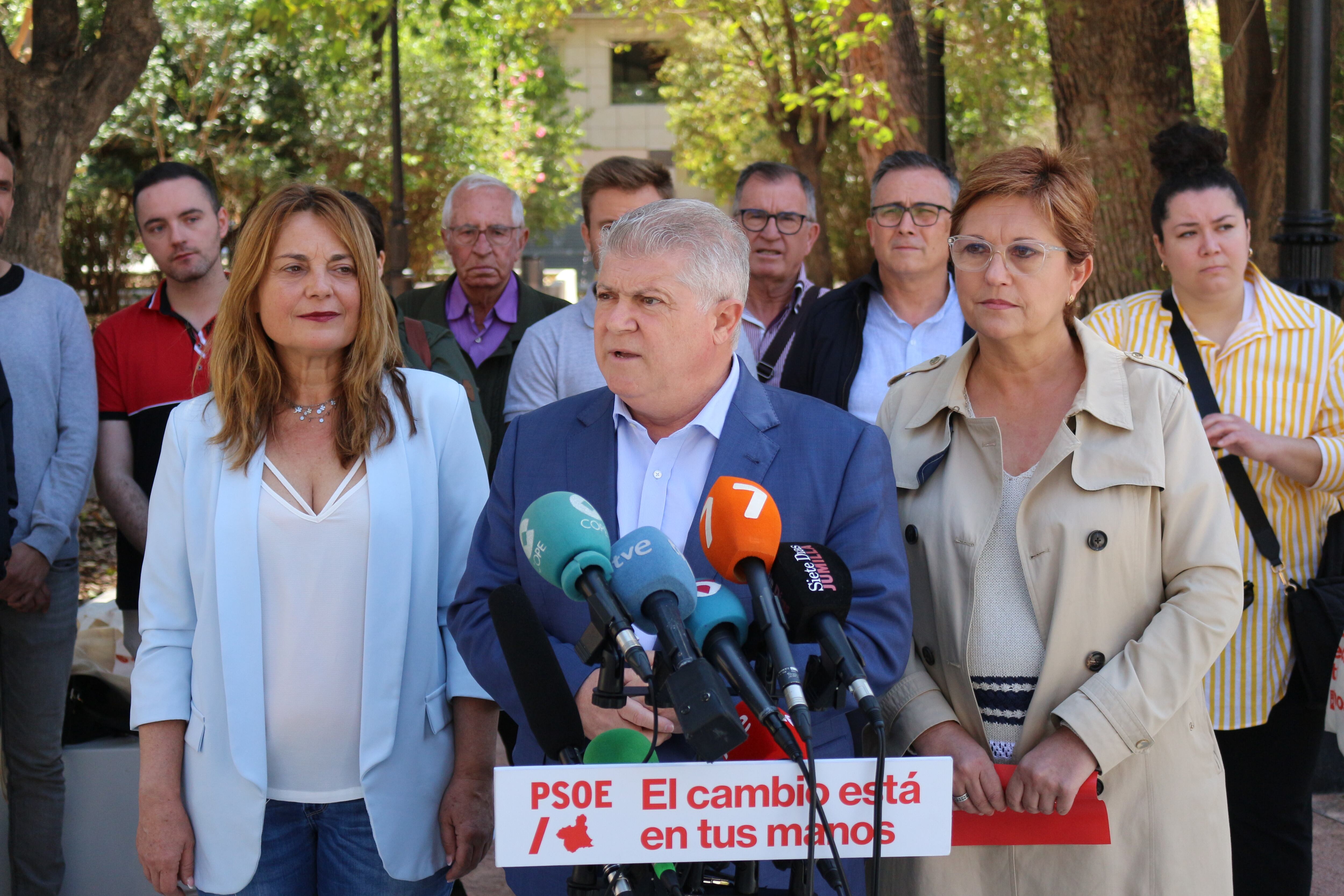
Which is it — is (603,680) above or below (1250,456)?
below

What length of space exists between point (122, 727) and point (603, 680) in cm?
350

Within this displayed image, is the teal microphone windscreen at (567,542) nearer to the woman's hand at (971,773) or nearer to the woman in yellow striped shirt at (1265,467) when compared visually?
the woman's hand at (971,773)

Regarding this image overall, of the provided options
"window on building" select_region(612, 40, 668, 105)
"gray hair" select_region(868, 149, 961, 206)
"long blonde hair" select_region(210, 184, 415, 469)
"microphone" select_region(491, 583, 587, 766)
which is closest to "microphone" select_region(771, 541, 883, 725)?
"microphone" select_region(491, 583, 587, 766)

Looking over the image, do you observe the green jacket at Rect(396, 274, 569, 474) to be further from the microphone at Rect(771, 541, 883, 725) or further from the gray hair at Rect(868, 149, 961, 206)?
the microphone at Rect(771, 541, 883, 725)

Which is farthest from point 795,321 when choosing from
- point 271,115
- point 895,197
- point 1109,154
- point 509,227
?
point 271,115

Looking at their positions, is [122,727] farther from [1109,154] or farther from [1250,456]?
[1109,154]

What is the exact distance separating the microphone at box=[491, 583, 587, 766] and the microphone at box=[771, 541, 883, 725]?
369 mm

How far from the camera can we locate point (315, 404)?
2994 millimetres

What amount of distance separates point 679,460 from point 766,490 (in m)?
0.23

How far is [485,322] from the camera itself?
224 inches

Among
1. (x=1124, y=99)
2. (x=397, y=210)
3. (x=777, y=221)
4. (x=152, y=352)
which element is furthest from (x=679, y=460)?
(x=397, y=210)

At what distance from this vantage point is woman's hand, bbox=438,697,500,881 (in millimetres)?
2869

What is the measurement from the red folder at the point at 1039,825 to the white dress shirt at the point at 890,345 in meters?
1.76

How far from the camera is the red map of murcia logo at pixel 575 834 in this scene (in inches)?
71.0
